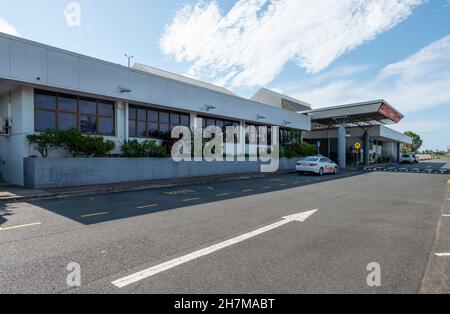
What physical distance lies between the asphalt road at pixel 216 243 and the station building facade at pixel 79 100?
20.8ft

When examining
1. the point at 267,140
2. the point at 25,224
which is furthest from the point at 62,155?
the point at 267,140

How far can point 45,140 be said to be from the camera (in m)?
12.5

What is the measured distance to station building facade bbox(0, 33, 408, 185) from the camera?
40.3 feet

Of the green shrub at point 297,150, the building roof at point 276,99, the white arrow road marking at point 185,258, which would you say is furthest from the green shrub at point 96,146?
the building roof at point 276,99

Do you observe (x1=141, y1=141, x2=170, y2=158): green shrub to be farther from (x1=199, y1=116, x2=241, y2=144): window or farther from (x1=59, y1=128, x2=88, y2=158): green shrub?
(x1=199, y1=116, x2=241, y2=144): window

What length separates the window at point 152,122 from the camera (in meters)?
17.5

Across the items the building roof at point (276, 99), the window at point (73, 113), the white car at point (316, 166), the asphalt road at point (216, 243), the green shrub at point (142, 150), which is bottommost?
the asphalt road at point (216, 243)

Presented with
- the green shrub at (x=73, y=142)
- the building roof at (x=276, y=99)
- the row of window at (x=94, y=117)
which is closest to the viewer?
the green shrub at (x=73, y=142)

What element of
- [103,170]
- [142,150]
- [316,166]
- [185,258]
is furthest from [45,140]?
[316,166]

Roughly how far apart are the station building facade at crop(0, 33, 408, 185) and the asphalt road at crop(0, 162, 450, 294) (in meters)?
6.33

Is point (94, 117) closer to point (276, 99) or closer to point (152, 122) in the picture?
point (152, 122)

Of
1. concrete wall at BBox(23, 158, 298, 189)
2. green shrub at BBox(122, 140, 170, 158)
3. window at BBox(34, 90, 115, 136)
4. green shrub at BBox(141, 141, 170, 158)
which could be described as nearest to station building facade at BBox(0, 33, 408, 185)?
window at BBox(34, 90, 115, 136)

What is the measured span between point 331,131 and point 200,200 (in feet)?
130

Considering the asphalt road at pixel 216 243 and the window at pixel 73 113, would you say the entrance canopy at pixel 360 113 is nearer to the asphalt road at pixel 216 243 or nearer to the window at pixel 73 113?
the asphalt road at pixel 216 243
